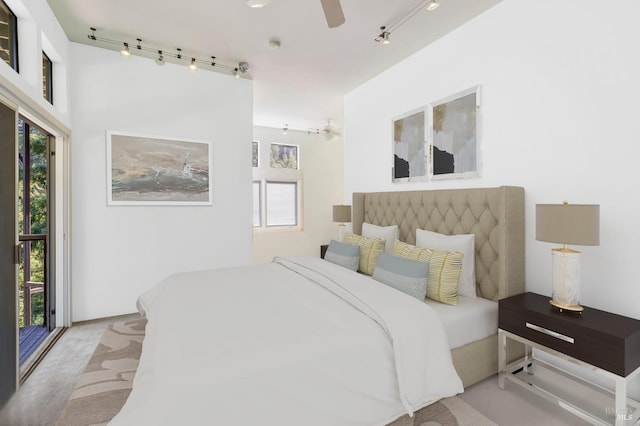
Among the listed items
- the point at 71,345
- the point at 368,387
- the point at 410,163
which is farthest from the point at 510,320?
the point at 71,345

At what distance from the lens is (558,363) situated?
2.33 metres

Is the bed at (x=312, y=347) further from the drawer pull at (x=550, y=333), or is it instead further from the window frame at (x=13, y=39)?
the window frame at (x=13, y=39)

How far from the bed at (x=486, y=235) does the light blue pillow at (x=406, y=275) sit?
18.0 inches

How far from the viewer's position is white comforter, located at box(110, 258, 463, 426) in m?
1.28

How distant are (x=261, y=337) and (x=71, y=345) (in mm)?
2512

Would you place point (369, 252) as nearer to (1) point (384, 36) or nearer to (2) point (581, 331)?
(2) point (581, 331)

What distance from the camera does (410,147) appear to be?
351 centimetres

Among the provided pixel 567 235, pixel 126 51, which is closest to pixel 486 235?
pixel 567 235

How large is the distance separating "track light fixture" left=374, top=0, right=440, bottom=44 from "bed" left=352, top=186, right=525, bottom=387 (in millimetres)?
1579

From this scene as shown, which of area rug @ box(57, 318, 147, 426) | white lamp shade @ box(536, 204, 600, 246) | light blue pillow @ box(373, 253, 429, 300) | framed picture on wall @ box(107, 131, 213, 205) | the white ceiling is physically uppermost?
the white ceiling

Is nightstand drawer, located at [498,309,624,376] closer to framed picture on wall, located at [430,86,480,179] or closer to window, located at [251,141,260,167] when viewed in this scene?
framed picture on wall, located at [430,86,480,179]

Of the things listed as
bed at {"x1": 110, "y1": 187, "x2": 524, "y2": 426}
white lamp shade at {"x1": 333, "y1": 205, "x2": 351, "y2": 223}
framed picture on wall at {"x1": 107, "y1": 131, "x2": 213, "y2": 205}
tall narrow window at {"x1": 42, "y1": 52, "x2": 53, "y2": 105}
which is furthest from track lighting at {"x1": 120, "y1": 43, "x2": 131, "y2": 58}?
white lamp shade at {"x1": 333, "y1": 205, "x2": 351, "y2": 223}

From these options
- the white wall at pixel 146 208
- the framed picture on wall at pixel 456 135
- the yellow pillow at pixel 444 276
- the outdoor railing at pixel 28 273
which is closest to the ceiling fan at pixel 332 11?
the framed picture on wall at pixel 456 135

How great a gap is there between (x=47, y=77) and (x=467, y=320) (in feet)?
14.7
